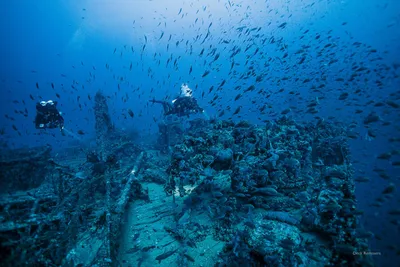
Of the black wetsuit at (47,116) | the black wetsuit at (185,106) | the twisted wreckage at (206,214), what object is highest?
the black wetsuit at (185,106)

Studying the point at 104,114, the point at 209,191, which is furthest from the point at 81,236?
the point at 104,114

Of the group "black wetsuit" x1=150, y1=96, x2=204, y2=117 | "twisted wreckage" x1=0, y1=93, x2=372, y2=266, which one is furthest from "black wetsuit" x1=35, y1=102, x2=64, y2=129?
"black wetsuit" x1=150, y1=96, x2=204, y2=117

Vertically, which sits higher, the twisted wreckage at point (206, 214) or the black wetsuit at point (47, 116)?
the black wetsuit at point (47, 116)

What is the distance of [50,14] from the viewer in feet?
396

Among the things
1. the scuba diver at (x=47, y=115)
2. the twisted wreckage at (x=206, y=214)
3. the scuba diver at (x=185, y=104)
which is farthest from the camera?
the scuba diver at (x=185, y=104)

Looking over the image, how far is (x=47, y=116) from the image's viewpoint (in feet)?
38.3

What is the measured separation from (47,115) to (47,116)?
6 cm

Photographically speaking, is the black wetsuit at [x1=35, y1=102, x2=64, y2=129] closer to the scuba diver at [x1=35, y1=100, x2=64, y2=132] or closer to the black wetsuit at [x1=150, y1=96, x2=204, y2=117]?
the scuba diver at [x1=35, y1=100, x2=64, y2=132]

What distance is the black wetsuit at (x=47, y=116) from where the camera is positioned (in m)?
11.5

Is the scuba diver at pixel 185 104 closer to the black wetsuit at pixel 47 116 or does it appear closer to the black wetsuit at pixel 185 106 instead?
the black wetsuit at pixel 185 106

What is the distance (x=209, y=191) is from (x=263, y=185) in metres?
1.83

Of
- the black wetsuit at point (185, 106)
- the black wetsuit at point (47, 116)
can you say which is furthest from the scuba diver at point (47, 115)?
the black wetsuit at point (185, 106)

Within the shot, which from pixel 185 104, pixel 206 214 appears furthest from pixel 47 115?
pixel 206 214

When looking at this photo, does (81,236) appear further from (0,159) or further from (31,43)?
(31,43)
